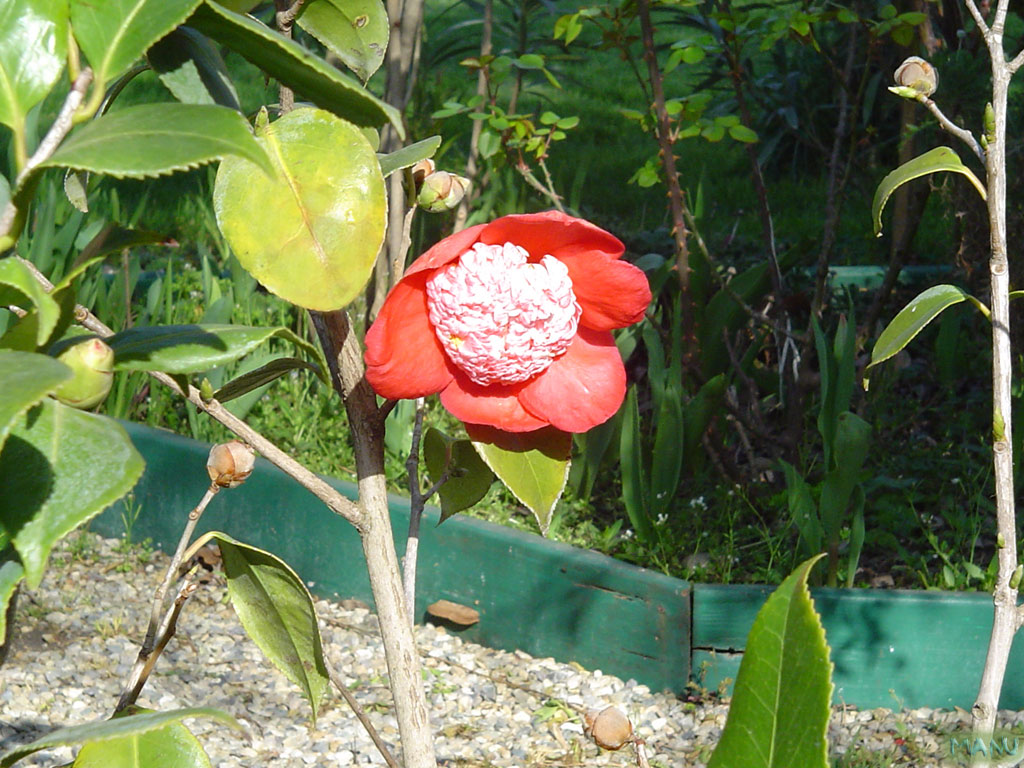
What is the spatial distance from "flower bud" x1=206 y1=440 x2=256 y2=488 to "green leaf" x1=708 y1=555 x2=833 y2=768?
1.38 feet

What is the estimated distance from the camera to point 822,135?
17.0ft

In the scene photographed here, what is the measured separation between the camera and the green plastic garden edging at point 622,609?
204 centimetres

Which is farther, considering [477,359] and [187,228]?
[187,228]

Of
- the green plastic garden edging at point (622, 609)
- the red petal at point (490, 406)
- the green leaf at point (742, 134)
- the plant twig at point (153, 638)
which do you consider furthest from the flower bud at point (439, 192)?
the green leaf at point (742, 134)

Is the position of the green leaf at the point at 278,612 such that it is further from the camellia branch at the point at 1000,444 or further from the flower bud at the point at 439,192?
the camellia branch at the point at 1000,444

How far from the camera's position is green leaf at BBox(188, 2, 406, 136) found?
1.86ft

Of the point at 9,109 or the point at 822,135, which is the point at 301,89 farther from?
the point at 822,135

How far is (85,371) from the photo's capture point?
548 mm

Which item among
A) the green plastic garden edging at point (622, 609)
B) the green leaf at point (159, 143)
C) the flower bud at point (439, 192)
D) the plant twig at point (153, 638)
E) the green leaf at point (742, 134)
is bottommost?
the green plastic garden edging at point (622, 609)

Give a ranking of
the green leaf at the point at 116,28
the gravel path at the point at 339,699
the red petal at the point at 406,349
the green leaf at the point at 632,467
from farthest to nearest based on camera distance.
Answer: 1. the green leaf at the point at 632,467
2. the gravel path at the point at 339,699
3. the red petal at the point at 406,349
4. the green leaf at the point at 116,28

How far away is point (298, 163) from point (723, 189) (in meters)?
4.74

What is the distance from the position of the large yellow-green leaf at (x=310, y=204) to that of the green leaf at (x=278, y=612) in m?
0.27

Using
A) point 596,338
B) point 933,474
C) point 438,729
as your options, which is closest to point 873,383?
point 933,474

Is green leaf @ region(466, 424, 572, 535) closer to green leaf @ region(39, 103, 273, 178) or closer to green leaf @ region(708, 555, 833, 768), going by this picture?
green leaf @ region(708, 555, 833, 768)
